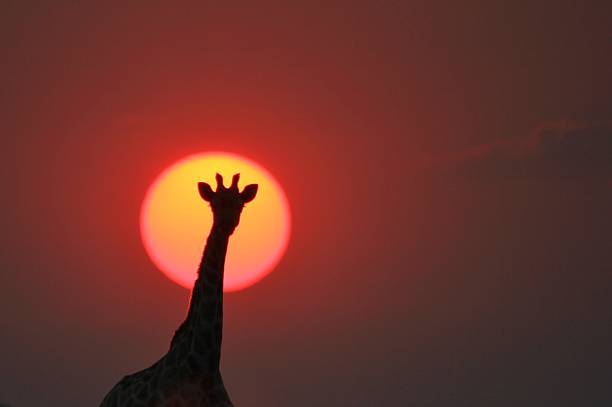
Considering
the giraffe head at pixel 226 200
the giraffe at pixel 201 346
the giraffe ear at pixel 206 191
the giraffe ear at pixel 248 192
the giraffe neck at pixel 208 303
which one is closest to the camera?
the giraffe at pixel 201 346

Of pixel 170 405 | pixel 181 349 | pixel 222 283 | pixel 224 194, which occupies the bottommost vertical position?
pixel 170 405

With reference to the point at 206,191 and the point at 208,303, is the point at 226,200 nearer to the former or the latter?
the point at 206,191

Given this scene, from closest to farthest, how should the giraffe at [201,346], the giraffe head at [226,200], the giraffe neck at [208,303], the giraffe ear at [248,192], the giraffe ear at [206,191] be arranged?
the giraffe at [201,346]
the giraffe neck at [208,303]
the giraffe head at [226,200]
the giraffe ear at [206,191]
the giraffe ear at [248,192]

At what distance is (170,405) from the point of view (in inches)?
702

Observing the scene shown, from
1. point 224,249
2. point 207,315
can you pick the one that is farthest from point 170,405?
point 224,249

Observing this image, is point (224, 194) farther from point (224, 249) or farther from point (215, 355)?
point (215, 355)

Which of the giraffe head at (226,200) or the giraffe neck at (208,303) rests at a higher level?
the giraffe head at (226,200)

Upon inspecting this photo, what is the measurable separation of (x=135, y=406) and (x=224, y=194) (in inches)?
219

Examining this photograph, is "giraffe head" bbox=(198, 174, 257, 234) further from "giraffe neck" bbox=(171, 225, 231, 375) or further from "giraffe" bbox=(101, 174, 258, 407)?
"giraffe neck" bbox=(171, 225, 231, 375)

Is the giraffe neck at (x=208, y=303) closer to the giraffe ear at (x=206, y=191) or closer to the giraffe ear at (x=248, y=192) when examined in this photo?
the giraffe ear at (x=206, y=191)

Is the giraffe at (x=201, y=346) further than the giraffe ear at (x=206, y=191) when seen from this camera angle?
No

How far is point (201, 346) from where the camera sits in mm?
18578

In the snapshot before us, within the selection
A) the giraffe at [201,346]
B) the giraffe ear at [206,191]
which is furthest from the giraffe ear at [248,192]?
the giraffe ear at [206,191]

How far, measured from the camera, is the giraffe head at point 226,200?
63.8 feet
